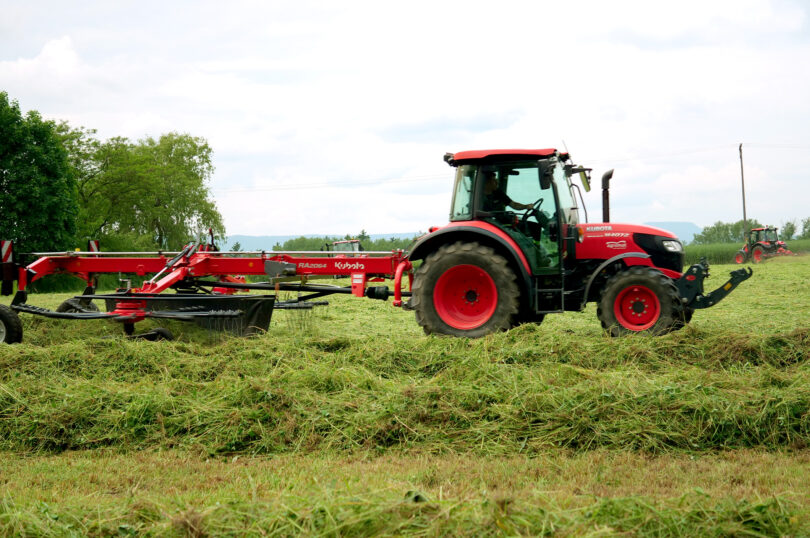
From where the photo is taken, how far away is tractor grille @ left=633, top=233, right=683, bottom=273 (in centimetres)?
823

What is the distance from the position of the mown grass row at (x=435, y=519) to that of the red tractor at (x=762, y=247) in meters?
30.9

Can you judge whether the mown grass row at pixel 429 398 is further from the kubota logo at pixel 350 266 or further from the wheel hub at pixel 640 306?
the kubota logo at pixel 350 266

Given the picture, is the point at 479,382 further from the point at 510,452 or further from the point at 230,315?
the point at 230,315

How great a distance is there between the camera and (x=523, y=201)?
316 inches

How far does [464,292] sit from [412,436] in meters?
3.48

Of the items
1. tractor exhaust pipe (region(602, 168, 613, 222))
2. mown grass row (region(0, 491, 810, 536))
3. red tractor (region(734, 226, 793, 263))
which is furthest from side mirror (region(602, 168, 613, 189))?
red tractor (region(734, 226, 793, 263))

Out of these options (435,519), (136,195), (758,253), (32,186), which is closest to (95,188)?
(136,195)

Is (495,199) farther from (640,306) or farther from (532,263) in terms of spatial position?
(640,306)

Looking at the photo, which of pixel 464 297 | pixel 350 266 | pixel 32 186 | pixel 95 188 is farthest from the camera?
pixel 95 188

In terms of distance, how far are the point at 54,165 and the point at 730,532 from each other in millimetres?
36724

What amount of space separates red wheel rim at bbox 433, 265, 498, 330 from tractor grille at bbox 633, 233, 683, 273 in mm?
1938

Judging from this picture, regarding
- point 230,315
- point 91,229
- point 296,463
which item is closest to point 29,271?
point 230,315

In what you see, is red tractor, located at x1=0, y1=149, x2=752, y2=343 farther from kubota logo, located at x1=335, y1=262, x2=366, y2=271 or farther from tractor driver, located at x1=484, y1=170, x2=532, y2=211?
kubota logo, located at x1=335, y1=262, x2=366, y2=271

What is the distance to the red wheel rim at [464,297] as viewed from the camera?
785 cm
